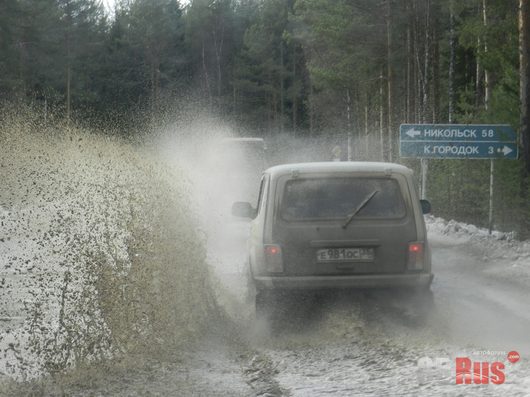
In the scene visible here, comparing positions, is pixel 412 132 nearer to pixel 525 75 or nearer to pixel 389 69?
pixel 525 75

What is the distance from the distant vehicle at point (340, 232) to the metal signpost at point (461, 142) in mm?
9920

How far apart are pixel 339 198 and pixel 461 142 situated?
36.8 feet

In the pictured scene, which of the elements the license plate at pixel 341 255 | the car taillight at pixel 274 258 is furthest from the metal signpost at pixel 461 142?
the car taillight at pixel 274 258

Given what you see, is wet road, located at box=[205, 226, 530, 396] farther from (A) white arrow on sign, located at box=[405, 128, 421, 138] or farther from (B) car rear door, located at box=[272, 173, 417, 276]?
(A) white arrow on sign, located at box=[405, 128, 421, 138]

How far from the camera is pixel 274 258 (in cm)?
846

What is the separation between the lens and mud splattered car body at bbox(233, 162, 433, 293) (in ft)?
27.7

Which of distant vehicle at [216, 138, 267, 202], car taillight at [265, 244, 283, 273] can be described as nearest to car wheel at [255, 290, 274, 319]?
car taillight at [265, 244, 283, 273]

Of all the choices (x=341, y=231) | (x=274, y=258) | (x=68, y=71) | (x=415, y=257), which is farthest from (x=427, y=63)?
(x=68, y=71)

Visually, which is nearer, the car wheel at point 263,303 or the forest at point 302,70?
the car wheel at point 263,303

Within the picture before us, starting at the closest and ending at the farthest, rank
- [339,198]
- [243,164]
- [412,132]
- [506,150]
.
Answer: [339,198] → [506,150] → [412,132] → [243,164]

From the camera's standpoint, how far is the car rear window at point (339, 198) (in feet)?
28.3

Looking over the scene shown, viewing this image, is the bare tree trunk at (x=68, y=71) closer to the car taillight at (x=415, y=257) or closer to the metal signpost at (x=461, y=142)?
the metal signpost at (x=461, y=142)

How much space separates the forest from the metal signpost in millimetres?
284

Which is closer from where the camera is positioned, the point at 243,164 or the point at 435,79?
the point at 243,164
